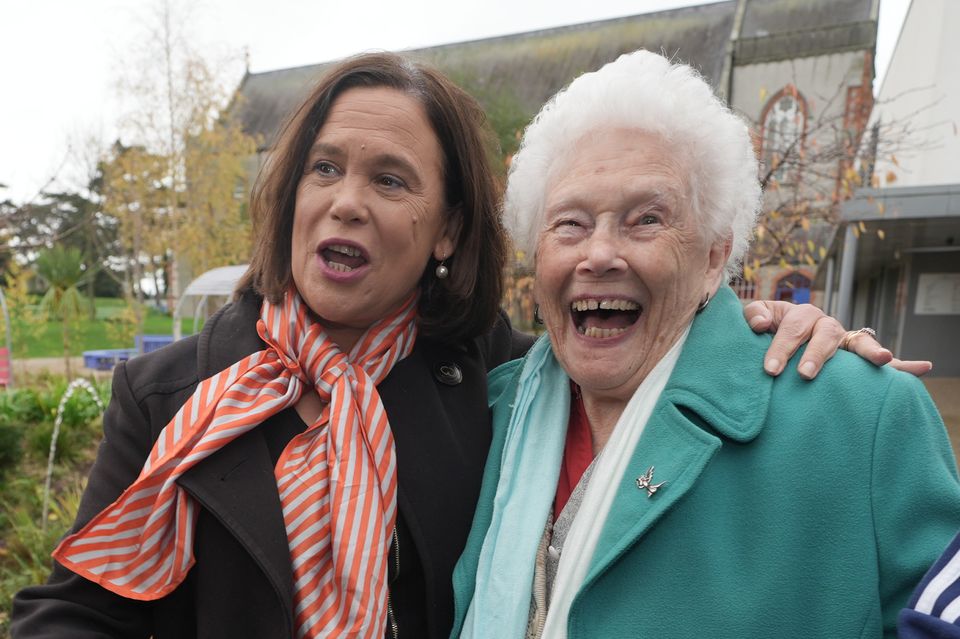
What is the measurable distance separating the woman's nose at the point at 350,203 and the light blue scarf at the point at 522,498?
657 millimetres

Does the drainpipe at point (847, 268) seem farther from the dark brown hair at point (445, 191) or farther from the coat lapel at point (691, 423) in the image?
the coat lapel at point (691, 423)

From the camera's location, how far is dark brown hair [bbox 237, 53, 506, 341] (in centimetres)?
182

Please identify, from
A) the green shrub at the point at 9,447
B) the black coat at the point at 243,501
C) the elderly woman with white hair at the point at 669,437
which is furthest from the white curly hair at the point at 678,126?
the green shrub at the point at 9,447

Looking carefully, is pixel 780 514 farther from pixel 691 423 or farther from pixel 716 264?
pixel 716 264

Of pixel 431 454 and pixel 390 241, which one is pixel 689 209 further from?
pixel 431 454

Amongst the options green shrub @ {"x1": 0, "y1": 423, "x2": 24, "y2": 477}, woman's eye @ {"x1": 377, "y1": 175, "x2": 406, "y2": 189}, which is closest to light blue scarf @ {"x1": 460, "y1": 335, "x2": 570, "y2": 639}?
woman's eye @ {"x1": 377, "y1": 175, "x2": 406, "y2": 189}

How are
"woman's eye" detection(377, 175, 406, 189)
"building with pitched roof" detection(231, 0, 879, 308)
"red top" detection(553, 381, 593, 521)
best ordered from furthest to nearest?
"building with pitched roof" detection(231, 0, 879, 308) → "woman's eye" detection(377, 175, 406, 189) → "red top" detection(553, 381, 593, 521)

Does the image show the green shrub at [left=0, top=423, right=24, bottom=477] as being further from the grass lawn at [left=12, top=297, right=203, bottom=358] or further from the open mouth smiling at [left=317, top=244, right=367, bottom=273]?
the grass lawn at [left=12, top=297, right=203, bottom=358]

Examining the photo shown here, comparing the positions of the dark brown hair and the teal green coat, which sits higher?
the dark brown hair

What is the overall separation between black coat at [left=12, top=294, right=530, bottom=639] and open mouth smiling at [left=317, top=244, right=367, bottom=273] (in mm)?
317

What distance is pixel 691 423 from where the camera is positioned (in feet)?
4.52

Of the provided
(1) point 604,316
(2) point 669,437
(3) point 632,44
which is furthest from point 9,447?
(3) point 632,44

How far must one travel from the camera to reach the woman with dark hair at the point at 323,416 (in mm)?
1491

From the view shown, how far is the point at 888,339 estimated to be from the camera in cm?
1216
